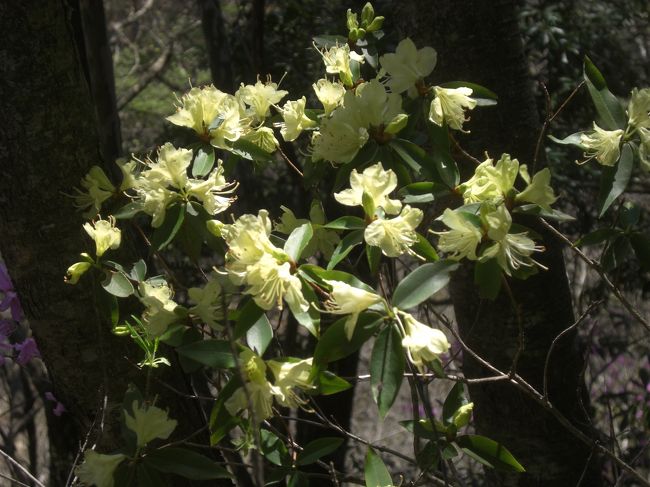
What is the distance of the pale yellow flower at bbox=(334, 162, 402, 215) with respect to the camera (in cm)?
118

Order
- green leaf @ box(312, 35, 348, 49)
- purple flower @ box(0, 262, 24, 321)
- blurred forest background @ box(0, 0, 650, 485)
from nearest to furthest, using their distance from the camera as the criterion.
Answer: green leaf @ box(312, 35, 348, 49) < purple flower @ box(0, 262, 24, 321) < blurred forest background @ box(0, 0, 650, 485)

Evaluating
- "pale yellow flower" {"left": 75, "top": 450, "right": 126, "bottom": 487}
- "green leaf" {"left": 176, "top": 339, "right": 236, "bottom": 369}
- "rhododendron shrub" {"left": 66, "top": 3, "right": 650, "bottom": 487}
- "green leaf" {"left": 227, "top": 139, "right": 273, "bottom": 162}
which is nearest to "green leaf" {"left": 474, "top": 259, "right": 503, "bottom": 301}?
"rhododendron shrub" {"left": 66, "top": 3, "right": 650, "bottom": 487}

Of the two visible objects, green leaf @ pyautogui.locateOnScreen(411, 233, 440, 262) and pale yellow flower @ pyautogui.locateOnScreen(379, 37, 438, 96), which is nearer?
green leaf @ pyautogui.locateOnScreen(411, 233, 440, 262)

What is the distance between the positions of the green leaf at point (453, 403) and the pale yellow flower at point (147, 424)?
1.36ft

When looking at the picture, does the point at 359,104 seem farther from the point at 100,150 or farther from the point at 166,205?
the point at 100,150

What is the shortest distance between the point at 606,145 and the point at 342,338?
1.85 ft

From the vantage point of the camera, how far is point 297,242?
118 cm

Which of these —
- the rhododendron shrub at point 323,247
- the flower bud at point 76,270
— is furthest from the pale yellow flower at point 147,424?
the flower bud at point 76,270

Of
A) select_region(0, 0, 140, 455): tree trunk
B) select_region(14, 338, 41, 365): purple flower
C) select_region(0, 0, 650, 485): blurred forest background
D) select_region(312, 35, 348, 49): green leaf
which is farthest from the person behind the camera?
select_region(0, 0, 650, 485): blurred forest background

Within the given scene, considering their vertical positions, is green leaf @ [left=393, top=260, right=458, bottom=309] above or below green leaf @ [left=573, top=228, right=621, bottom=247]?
above

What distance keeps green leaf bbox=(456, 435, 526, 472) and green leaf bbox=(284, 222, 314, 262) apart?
0.39m

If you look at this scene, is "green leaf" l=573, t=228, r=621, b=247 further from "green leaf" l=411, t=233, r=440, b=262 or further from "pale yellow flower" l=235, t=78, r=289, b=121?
"pale yellow flower" l=235, t=78, r=289, b=121

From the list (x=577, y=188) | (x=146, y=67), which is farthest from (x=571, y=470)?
(x=146, y=67)

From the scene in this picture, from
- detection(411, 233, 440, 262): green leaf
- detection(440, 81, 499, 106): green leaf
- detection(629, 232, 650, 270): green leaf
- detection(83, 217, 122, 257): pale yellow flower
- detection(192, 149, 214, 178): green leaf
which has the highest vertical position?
detection(440, 81, 499, 106): green leaf
